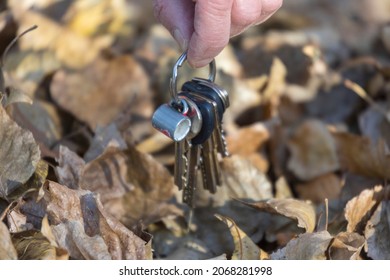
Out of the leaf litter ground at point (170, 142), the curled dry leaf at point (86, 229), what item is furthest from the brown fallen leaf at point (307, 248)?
the curled dry leaf at point (86, 229)

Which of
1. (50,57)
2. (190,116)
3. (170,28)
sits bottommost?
(50,57)

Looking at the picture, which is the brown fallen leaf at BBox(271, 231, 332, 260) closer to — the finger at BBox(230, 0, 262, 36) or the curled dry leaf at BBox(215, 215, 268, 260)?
the curled dry leaf at BBox(215, 215, 268, 260)

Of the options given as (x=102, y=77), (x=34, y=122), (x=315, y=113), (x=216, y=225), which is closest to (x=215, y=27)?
(x=216, y=225)

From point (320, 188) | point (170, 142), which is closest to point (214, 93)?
point (170, 142)

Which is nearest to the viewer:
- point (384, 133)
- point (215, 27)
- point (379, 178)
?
point (215, 27)

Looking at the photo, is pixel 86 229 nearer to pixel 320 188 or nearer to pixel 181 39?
pixel 181 39

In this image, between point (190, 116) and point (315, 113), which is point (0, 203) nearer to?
point (190, 116)

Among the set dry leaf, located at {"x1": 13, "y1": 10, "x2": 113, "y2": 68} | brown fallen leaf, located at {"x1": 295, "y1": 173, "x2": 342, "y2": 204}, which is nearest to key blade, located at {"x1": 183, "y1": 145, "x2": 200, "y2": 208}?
brown fallen leaf, located at {"x1": 295, "y1": 173, "x2": 342, "y2": 204}

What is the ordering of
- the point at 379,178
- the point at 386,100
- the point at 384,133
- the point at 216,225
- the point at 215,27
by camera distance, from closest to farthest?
the point at 215,27 → the point at 216,225 → the point at 379,178 → the point at 384,133 → the point at 386,100
